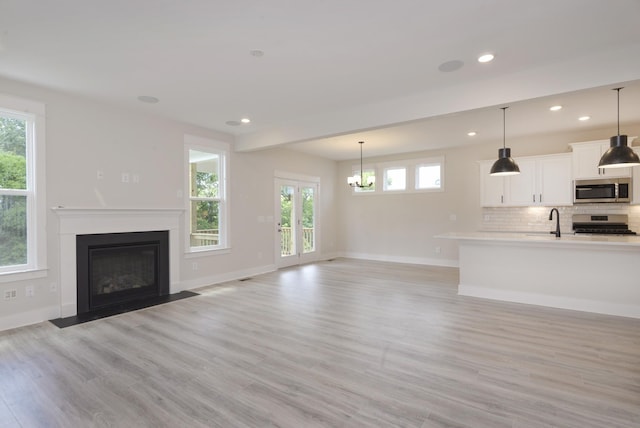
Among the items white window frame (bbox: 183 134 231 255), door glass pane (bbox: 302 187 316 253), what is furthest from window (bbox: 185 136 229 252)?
door glass pane (bbox: 302 187 316 253)

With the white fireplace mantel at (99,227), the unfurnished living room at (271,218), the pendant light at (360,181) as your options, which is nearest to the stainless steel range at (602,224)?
the unfurnished living room at (271,218)

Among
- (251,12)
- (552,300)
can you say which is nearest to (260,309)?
(251,12)

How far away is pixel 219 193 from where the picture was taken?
234 inches

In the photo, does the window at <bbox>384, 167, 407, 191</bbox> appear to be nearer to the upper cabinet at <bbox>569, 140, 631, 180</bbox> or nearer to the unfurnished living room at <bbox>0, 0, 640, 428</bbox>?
the unfurnished living room at <bbox>0, 0, 640, 428</bbox>

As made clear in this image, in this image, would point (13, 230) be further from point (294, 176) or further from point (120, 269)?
point (294, 176)

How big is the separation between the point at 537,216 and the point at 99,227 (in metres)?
7.65

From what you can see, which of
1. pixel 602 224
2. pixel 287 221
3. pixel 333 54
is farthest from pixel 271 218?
pixel 602 224

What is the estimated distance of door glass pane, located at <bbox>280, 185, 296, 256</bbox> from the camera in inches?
294

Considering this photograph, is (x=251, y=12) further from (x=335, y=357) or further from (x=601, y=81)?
(x=601, y=81)

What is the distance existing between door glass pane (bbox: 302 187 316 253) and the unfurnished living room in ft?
4.66

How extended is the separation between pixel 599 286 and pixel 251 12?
500cm

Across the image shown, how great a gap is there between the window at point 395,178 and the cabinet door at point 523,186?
2.38m

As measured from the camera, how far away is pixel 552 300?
4324 millimetres

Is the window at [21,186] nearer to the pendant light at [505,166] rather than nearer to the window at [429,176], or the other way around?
the pendant light at [505,166]
